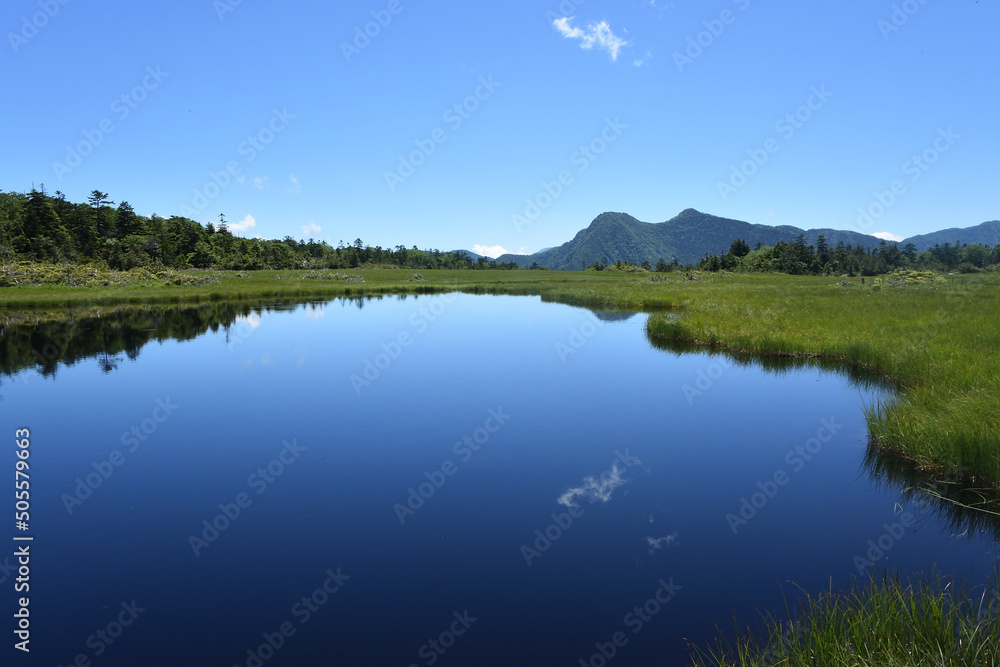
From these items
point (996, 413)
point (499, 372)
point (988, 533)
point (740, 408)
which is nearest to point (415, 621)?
point (988, 533)

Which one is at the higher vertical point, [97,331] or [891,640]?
[97,331]

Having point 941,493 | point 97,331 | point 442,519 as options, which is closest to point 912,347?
point 941,493

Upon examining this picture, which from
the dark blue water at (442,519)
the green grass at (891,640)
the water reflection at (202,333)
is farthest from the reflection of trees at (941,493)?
the green grass at (891,640)

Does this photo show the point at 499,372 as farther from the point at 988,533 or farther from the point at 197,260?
the point at 197,260

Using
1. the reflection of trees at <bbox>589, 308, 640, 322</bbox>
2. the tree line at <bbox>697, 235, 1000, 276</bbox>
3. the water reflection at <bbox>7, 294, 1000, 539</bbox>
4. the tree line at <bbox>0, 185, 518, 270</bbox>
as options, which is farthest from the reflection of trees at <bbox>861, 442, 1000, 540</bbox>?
the tree line at <bbox>697, 235, 1000, 276</bbox>

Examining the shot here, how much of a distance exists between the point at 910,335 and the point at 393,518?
23.8 meters

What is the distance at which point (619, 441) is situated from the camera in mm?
15242

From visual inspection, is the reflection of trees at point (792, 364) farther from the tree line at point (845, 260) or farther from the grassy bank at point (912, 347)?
the tree line at point (845, 260)

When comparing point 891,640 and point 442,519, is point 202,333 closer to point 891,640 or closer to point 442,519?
point 442,519

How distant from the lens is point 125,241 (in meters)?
109

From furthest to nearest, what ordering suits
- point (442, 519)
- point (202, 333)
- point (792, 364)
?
point (202, 333), point (792, 364), point (442, 519)

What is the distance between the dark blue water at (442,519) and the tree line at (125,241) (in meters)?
90.7

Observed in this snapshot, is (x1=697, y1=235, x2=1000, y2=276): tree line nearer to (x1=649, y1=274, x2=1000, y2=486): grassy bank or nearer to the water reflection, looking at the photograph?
the water reflection

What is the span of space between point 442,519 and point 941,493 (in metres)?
10.4
